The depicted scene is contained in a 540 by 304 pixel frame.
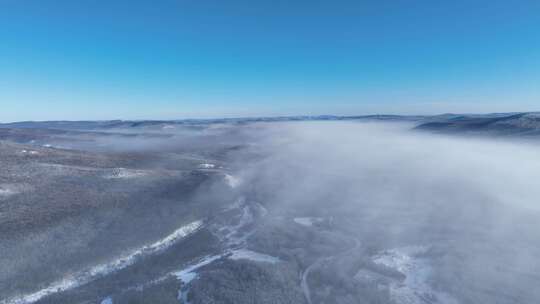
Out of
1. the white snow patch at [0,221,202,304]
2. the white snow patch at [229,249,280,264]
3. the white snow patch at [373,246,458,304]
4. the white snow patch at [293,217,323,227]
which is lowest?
the white snow patch at [373,246,458,304]

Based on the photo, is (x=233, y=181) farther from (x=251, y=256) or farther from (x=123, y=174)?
(x=251, y=256)

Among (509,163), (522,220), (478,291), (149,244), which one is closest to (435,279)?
(478,291)

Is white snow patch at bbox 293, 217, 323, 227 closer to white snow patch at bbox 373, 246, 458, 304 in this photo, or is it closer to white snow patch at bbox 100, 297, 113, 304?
white snow patch at bbox 373, 246, 458, 304

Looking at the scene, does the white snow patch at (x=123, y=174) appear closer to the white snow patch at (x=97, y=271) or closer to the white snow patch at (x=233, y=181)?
the white snow patch at (x=233, y=181)

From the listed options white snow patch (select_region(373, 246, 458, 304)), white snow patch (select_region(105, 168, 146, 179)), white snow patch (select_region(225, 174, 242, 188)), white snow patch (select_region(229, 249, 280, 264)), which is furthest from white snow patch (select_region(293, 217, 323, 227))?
white snow patch (select_region(105, 168, 146, 179))

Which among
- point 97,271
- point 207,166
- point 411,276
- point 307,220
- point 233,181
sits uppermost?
point 207,166

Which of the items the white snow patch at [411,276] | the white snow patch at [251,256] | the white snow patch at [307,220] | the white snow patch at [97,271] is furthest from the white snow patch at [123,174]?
the white snow patch at [411,276]

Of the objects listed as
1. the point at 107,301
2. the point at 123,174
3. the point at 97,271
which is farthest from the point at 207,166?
the point at 107,301

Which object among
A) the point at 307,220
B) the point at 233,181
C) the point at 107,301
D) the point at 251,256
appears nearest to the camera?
the point at 107,301
